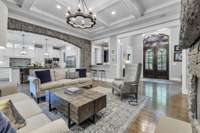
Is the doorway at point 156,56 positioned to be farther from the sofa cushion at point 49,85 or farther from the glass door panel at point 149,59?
the sofa cushion at point 49,85

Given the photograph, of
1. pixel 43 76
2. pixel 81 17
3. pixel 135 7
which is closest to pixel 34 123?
pixel 43 76

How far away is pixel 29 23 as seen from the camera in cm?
440

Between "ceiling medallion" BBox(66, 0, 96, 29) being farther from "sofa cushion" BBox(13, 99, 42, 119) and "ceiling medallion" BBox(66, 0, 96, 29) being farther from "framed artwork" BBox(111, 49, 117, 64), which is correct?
"framed artwork" BBox(111, 49, 117, 64)

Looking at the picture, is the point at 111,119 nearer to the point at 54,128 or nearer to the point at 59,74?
the point at 54,128

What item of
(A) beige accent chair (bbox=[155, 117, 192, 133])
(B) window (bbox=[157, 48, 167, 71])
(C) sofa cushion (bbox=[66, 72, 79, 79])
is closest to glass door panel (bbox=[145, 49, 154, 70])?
(B) window (bbox=[157, 48, 167, 71])

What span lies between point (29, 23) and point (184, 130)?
563 cm

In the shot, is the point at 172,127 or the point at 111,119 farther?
the point at 111,119

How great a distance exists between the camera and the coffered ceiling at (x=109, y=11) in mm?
3531

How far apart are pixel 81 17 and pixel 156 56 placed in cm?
664

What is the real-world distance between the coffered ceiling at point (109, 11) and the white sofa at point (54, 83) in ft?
7.40

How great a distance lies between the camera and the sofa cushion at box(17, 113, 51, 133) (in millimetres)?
1097

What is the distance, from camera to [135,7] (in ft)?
12.0

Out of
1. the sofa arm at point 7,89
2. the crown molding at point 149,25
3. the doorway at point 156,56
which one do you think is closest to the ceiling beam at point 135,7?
the crown molding at point 149,25

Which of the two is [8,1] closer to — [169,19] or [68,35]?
[68,35]
